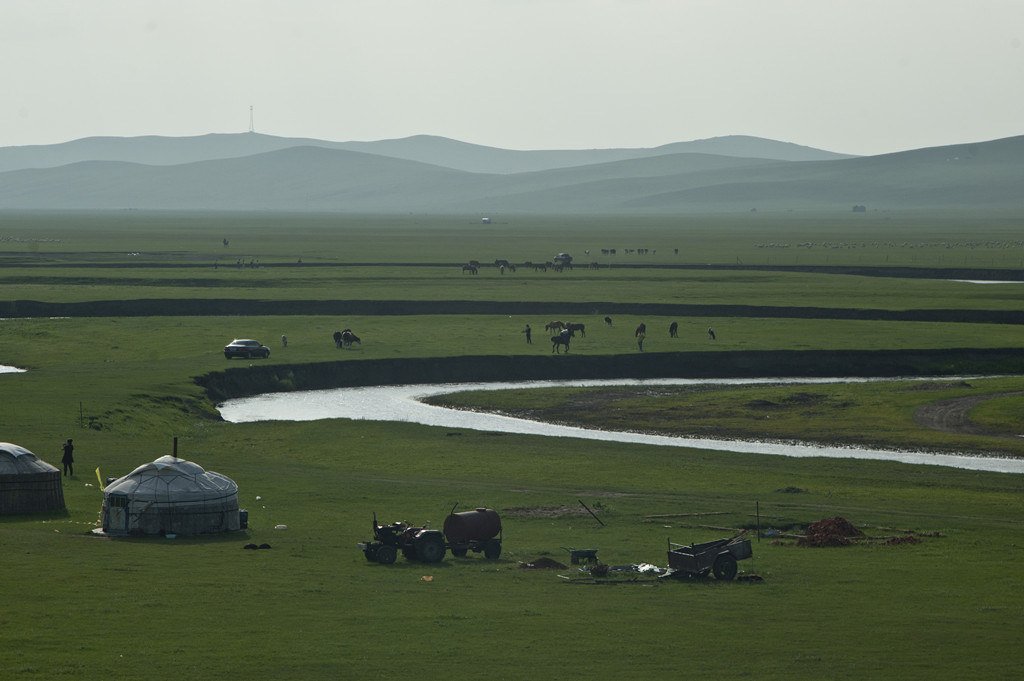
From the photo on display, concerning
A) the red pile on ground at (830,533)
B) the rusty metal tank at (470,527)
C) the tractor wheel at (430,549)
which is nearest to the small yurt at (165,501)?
the tractor wheel at (430,549)

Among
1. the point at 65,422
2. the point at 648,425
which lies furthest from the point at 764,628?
the point at 65,422

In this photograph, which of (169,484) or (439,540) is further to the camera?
(169,484)

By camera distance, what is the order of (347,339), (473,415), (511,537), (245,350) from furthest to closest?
(347,339) < (245,350) < (473,415) < (511,537)

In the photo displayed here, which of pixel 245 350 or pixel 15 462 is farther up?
pixel 245 350

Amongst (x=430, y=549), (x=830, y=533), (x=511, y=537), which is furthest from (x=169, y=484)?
(x=830, y=533)

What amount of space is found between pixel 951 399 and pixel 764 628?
4340 cm

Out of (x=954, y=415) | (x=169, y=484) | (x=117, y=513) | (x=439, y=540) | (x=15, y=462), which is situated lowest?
(x=439, y=540)

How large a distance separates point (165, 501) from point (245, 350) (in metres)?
43.5

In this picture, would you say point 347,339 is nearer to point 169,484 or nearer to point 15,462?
point 15,462

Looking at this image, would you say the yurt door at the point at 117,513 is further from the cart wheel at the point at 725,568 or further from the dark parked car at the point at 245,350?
the dark parked car at the point at 245,350

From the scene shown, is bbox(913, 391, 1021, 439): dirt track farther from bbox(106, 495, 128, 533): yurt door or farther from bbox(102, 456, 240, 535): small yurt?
bbox(106, 495, 128, 533): yurt door

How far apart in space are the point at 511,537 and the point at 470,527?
2930 millimetres

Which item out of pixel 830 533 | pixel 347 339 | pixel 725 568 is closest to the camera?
pixel 725 568

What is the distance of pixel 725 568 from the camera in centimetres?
3444
